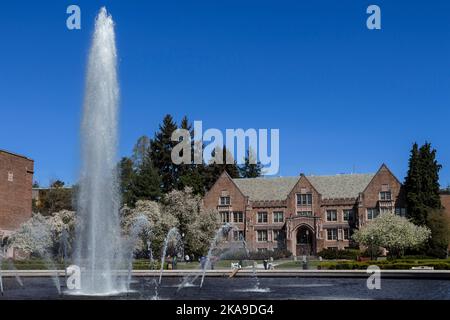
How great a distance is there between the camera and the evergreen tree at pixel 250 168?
396 feet

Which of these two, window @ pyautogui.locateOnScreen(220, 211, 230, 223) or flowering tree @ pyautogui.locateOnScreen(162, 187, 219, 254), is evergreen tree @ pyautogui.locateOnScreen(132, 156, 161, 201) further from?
window @ pyautogui.locateOnScreen(220, 211, 230, 223)

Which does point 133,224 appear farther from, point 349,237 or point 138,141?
point 138,141

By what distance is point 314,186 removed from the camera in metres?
79.4

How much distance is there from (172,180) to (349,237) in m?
27.9

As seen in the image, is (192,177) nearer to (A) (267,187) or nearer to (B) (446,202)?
(A) (267,187)

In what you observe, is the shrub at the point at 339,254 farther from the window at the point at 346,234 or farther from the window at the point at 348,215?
the window at the point at 348,215

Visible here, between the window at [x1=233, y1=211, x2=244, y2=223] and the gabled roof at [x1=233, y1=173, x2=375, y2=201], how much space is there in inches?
101

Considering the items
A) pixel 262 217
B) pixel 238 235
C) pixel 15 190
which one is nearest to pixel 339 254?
pixel 262 217

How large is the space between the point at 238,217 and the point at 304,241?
9272 mm

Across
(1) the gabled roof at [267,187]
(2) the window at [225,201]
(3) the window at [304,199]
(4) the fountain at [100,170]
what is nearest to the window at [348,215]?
(3) the window at [304,199]

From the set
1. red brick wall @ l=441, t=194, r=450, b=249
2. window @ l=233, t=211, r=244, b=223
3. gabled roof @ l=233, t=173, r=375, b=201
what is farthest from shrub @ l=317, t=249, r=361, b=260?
window @ l=233, t=211, r=244, b=223

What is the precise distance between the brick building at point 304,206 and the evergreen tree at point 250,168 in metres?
37.2
